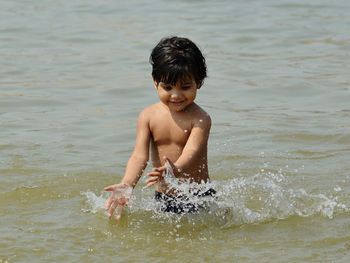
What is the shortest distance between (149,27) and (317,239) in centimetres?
761

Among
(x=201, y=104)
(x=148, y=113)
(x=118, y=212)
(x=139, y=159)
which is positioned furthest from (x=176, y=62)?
(x=201, y=104)

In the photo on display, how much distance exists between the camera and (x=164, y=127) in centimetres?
569

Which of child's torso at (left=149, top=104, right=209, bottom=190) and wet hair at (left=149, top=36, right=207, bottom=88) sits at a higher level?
wet hair at (left=149, top=36, right=207, bottom=88)

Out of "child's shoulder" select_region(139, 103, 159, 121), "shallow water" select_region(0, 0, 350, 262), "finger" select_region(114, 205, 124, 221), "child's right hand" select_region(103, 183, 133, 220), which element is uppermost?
"child's shoulder" select_region(139, 103, 159, 121)

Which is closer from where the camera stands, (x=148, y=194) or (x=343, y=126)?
(x=148, y=194)

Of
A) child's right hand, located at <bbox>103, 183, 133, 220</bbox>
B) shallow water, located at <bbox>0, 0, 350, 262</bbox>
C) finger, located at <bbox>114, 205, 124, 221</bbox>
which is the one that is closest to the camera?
child's right hand, located at <bbox>103, 183, 133, 220</bbox>

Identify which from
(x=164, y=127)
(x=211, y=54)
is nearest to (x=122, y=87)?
(x=211, y=54)

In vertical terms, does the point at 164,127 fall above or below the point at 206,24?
above

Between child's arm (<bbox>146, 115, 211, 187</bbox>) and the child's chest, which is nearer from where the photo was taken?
child's arm (<bbox>146, 115, 211, 187</bbox>)

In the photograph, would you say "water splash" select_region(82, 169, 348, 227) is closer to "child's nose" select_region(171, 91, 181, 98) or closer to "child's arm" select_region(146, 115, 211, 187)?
"child's arm" select_region(146, 115, 211, 187)

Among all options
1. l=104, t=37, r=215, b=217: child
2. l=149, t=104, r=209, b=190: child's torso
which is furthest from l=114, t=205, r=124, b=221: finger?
l=149, t=104, r=209, b=190: child's torso

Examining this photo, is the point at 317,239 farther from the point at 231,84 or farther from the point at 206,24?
the point at 206,24

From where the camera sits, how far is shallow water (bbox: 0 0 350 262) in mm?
5488

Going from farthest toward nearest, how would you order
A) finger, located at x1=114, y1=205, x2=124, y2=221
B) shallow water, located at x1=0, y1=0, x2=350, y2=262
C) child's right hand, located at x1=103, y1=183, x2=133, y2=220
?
finger, located at x1=114, y1=205, x2=124, y2=221
shallow water, located at x1=0, y1=0, x2=350, y2=262
child's right hand, located at x1=103, y1=183, x2=133, y2=220
